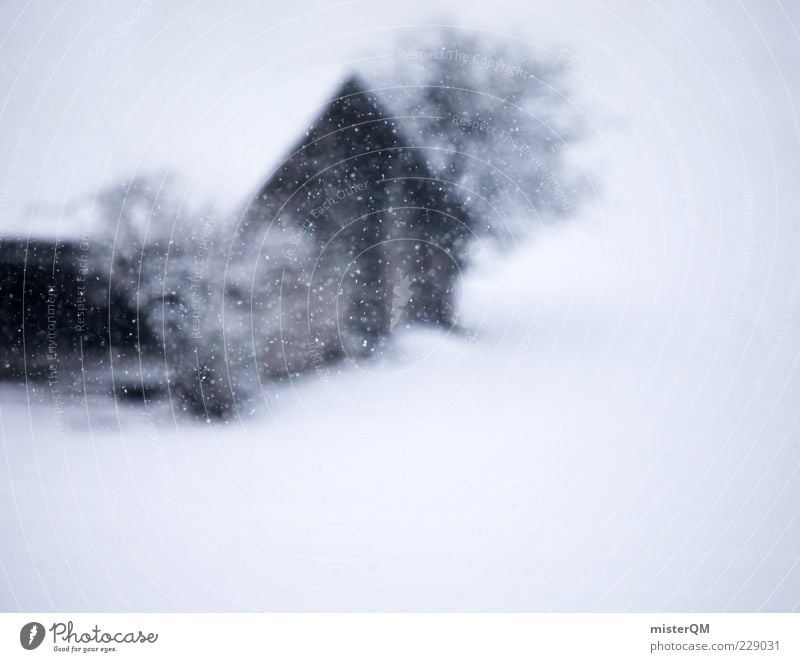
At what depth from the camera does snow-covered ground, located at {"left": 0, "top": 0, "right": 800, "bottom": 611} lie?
53 centimetres

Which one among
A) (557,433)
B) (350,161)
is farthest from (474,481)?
(350,161)

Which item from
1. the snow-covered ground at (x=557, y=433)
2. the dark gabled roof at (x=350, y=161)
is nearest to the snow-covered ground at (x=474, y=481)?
the snow-covered ground at (x=557, y=433)

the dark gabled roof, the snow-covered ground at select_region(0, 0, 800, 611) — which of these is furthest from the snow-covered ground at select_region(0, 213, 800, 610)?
the dark gabled roof

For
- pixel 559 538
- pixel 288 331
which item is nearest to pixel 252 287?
pixel 288 331

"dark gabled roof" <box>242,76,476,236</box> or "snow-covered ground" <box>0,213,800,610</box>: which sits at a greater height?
"dark gabled roof" <box>242,76,476,236</box>

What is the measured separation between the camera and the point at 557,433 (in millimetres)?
546

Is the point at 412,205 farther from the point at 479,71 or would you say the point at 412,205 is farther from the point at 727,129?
the point at 727,129

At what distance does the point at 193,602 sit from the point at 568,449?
40cm

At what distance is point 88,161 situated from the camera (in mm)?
526

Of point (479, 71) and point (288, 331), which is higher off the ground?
point (479, 71)

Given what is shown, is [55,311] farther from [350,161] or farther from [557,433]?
[557,433]

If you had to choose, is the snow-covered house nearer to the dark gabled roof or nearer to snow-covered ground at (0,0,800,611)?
snow-covered ground at (0,0,800,611)
